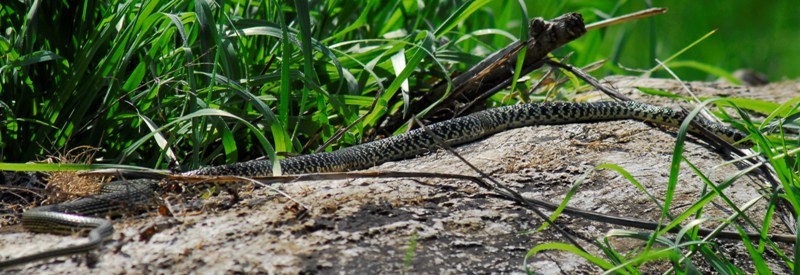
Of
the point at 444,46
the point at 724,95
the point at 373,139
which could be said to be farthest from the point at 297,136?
the point at 724,95

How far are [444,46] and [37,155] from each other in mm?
2036

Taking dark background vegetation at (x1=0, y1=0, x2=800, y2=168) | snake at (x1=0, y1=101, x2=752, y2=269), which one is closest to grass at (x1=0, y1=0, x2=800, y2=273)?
dark background vegetation at (x1=0, y1=0, x2=800, y2=168)

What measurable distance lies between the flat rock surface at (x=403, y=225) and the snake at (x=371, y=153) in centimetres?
6

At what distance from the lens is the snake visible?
10.9 ft

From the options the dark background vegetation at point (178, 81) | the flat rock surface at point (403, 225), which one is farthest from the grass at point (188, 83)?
the flat rock surface at point (403, 225)

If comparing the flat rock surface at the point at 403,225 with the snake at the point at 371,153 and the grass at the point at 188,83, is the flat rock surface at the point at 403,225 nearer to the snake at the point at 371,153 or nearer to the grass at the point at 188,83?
the snake at the point at 371,153

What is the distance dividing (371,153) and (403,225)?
115 centimetres

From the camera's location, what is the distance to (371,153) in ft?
14.5

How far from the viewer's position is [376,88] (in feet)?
16.5

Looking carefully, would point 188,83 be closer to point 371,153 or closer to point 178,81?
point 178,81

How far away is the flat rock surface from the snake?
0.21 ft

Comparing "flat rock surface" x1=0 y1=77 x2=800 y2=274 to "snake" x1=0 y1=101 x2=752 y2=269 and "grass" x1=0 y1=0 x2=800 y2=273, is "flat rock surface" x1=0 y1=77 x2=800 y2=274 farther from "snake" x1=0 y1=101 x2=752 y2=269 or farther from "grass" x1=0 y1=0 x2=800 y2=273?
"grass" x1=0 y1=0 x2=800 y2=273

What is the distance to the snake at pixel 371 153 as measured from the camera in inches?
130

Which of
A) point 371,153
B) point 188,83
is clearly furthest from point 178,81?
point 371,153
